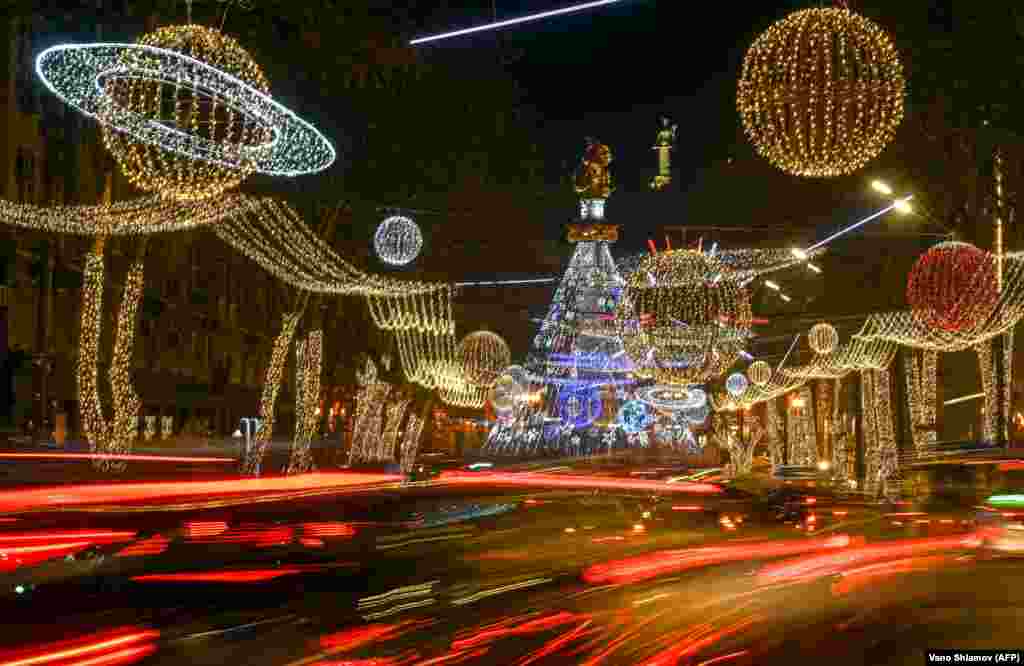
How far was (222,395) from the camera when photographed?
59.5 m

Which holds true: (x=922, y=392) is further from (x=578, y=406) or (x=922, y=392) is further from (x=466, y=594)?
(x=578, y=406)

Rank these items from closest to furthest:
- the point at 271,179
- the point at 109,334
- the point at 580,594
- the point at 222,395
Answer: the point at 580,594
the point at 271,179
the point at 109,334
the point at 222,395

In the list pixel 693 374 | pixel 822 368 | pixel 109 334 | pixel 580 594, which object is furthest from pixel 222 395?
pixel 580 594

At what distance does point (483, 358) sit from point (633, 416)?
91.8 feet

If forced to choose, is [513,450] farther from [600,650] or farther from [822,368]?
[600,650]

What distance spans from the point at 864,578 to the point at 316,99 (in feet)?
36.6

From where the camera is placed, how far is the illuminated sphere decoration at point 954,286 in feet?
55.1

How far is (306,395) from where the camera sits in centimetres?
3231

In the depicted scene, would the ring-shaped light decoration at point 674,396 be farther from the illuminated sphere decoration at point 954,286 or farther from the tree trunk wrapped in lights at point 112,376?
the illuminated sphere decoration at point 954,286

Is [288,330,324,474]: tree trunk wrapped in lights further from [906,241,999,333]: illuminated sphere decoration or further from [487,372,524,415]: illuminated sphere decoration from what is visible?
[487,372,524,415]: illuminated sphere decoration

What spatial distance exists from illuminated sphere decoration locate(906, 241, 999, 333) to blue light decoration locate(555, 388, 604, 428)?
4676cm

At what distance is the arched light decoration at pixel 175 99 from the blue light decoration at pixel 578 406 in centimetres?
5181

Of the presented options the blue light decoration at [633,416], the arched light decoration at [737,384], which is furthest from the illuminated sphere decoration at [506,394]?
the arched light decoration at [737,384]

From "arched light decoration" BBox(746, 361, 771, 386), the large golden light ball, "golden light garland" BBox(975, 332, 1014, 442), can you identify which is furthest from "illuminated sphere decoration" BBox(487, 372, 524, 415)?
the large golden light ball
